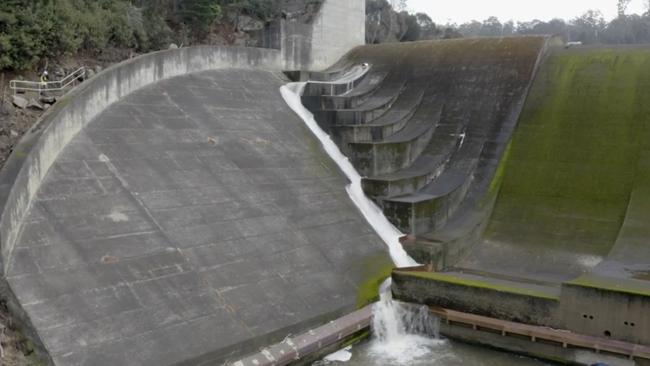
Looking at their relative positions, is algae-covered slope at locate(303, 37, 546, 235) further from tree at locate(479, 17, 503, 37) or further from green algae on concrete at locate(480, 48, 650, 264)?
tree at locate(479, 17, 503, 37)

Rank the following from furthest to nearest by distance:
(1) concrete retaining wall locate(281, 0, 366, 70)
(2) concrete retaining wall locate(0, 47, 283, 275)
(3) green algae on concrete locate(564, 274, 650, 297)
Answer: (1) concrete retaining wall locate(281, 0, 366, 70) → (3) green algae on concrete locate(564, 274, 650, 297) → (2) concrete retaining wall locate(0, 47, 283, 275)

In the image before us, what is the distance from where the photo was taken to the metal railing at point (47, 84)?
29.1 feet

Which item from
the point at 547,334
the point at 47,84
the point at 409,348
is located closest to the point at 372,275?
the point at 409,348

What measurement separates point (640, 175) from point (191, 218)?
790 cm

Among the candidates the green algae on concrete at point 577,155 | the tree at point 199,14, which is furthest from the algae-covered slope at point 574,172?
the tree at point 199,14

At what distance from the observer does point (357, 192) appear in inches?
436

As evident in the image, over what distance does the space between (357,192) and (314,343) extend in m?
4.33

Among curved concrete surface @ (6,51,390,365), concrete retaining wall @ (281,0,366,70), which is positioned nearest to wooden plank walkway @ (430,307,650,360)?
curved concrete surface @ (6,51,390,365)

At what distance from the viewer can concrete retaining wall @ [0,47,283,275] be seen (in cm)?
661

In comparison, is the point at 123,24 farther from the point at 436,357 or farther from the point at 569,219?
the point at 569,219

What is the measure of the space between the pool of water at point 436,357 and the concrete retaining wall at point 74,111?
13.8ft

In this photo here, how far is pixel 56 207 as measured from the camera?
7148mm

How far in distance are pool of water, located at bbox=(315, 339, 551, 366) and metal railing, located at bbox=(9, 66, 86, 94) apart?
20.3 ft

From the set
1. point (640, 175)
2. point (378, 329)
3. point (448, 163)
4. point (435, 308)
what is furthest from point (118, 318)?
point (640, 175)
